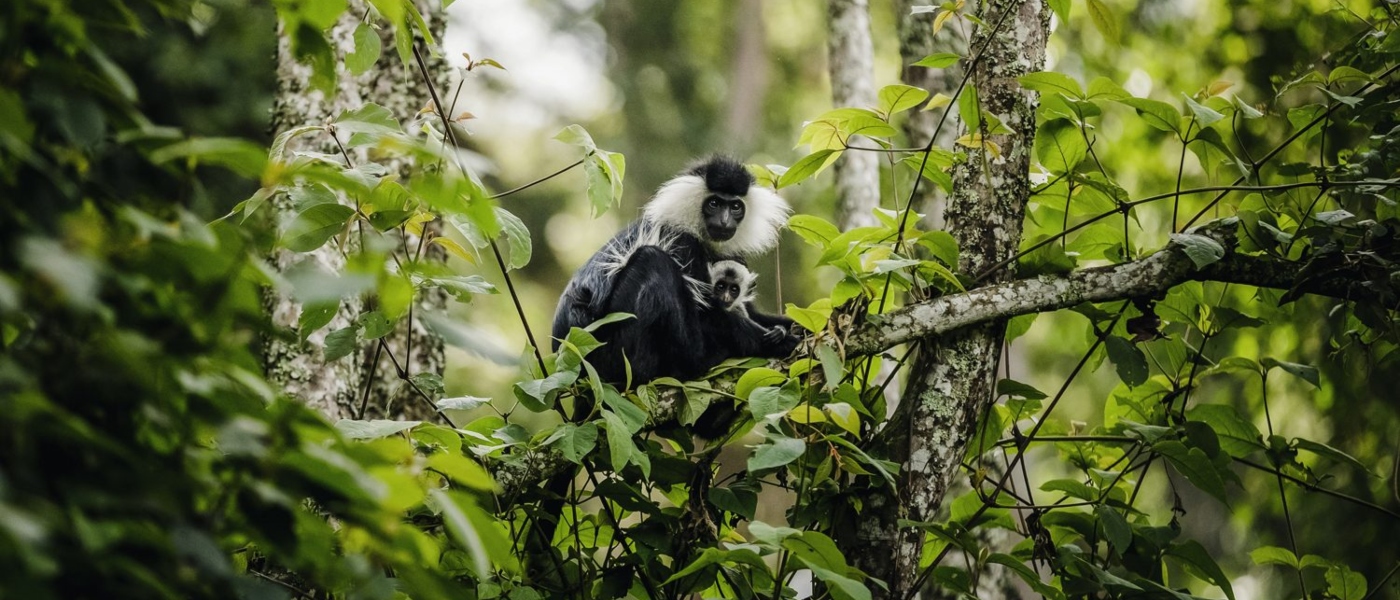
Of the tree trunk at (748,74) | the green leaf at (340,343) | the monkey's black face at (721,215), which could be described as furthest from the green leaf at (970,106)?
the tree trunk at (748,74)

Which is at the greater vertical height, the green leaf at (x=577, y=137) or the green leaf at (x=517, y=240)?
the green leaf at (x=577, y=137)

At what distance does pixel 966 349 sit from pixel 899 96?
0.81 m

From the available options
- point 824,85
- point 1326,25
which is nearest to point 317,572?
point 1326,25

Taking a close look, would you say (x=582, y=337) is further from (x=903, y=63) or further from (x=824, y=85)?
(x=824, y=85)

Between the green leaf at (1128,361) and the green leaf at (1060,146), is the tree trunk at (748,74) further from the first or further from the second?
the green leaf at (1128,361)

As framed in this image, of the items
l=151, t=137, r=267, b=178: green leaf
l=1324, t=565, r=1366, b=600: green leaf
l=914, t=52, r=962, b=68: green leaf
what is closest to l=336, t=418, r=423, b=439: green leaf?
l=151, t=137, r=267, b=178: green leaf

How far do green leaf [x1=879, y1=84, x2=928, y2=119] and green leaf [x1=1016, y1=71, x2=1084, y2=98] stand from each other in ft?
0.95

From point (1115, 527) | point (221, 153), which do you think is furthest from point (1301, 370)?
point (221, 153)

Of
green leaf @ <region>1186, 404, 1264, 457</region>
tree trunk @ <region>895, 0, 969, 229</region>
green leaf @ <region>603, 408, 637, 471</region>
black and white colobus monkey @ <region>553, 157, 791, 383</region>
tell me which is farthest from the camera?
tree trunk @ <region>895, 0, 969, 229</region>

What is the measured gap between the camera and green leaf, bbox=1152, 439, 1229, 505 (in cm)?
285

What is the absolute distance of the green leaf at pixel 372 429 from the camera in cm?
244

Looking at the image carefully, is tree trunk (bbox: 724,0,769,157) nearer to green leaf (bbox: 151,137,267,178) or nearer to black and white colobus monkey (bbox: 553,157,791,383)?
black and white colobus monkey (bbox: 553,157,791,383)

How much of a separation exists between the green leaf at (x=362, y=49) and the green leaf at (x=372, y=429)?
94 cm

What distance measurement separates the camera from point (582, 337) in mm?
2797
